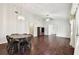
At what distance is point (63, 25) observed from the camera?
1.95m

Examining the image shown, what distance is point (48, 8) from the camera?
6.39ft

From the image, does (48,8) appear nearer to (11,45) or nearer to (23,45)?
(23,45)

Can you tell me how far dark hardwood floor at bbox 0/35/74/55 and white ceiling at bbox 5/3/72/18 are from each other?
14.6 inches

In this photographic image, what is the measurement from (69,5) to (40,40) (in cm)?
69

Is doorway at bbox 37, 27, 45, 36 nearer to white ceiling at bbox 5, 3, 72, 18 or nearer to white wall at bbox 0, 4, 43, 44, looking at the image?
white wall at bbox 0, 4, 43, 44

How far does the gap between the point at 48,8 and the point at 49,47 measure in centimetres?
60

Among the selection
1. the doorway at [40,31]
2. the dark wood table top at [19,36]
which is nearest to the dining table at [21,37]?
the dark wood table top at [19,36]

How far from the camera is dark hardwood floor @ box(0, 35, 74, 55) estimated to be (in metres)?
1.92

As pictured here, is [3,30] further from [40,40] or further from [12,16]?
[40,40]

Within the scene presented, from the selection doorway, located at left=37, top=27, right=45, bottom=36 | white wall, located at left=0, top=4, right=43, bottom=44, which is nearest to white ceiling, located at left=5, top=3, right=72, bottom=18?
white wall, located at left=0, top=4, right=43, bottom=44

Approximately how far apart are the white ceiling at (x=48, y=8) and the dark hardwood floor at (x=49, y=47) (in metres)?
0.37

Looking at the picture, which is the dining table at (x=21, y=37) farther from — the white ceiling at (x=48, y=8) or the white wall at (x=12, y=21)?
the white ceiling at (x=48, y=8)
